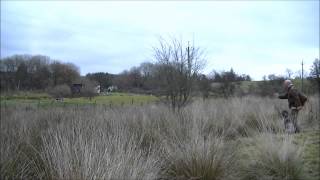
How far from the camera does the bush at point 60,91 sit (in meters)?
12.6

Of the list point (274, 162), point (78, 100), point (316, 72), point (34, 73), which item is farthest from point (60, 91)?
point (316, 72)

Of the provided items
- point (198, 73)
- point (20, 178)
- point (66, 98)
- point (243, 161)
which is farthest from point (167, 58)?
point (20, 178)

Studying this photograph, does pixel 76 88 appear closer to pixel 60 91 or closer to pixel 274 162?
pixel 60 91

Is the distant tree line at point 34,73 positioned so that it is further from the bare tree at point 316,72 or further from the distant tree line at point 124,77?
the bare tree at point 316,72

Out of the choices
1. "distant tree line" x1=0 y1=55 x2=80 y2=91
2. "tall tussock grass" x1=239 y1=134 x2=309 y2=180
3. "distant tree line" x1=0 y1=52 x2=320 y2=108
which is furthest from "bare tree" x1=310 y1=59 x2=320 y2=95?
"tall tussock grass" x1=239 y1=134 x2=309 y2=180

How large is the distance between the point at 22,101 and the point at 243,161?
10172 mm

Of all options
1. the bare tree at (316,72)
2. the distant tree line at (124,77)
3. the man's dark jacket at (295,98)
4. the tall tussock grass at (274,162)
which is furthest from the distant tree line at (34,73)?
the bare tree at (316,72)

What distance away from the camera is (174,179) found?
6.29 meters

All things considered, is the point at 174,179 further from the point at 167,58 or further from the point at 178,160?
the point at 167,58

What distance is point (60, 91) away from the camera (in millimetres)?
12609

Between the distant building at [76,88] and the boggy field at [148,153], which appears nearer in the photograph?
the boggy field at [148,153]

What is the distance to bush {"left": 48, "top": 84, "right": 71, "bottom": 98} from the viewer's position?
12.6m

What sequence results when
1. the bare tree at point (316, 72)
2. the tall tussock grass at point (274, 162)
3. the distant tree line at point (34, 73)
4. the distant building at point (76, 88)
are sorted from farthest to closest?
1. the bare tree at point (316, 72)
2. the distant tree line at point (34, 73)
3. the distant building at point (76, 88)
4. the tall tussock grass at point (274, 162)

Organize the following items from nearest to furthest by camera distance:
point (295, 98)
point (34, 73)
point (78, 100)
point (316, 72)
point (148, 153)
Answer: point (148, 153)
point (295, 98)
point (78, 100)
point (34, 73)
point (316, 72)
